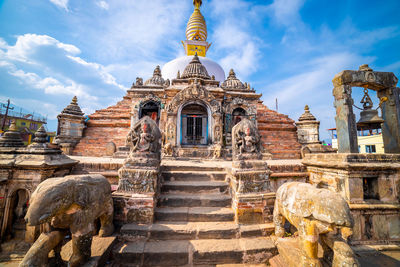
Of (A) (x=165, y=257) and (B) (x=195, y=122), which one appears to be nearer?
(A) (x=165, y=257)

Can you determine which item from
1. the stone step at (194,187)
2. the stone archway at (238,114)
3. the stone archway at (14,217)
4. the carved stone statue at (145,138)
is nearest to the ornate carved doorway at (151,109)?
the stone archway at (238,114)

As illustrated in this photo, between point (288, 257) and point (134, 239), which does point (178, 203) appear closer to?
point (134, 239)

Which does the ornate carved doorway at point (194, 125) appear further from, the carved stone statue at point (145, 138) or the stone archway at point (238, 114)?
the carved stone statue at point (145, 138)

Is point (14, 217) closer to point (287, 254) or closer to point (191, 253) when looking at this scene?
point (191, 253)

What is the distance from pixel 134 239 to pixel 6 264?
7.65ft

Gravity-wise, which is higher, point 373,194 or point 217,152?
point 217,152

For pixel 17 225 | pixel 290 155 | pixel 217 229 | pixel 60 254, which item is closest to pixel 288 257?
pixel 217 229

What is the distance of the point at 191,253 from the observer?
3.10 metres

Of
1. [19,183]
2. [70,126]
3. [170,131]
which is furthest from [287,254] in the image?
[70,126]

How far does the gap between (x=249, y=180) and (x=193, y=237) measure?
71.4 inches

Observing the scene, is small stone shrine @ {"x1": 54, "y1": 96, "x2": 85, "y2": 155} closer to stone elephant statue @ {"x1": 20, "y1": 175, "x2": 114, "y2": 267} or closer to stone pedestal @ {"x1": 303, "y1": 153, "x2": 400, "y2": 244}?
stone elephant statue @ {"x1": 20, "y1": 175, "x2": 114, "y2": 267}

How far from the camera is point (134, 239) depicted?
347 cm

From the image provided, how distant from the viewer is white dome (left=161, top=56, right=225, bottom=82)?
2397 cm

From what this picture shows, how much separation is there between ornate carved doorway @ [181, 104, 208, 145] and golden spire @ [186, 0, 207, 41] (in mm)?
23879
